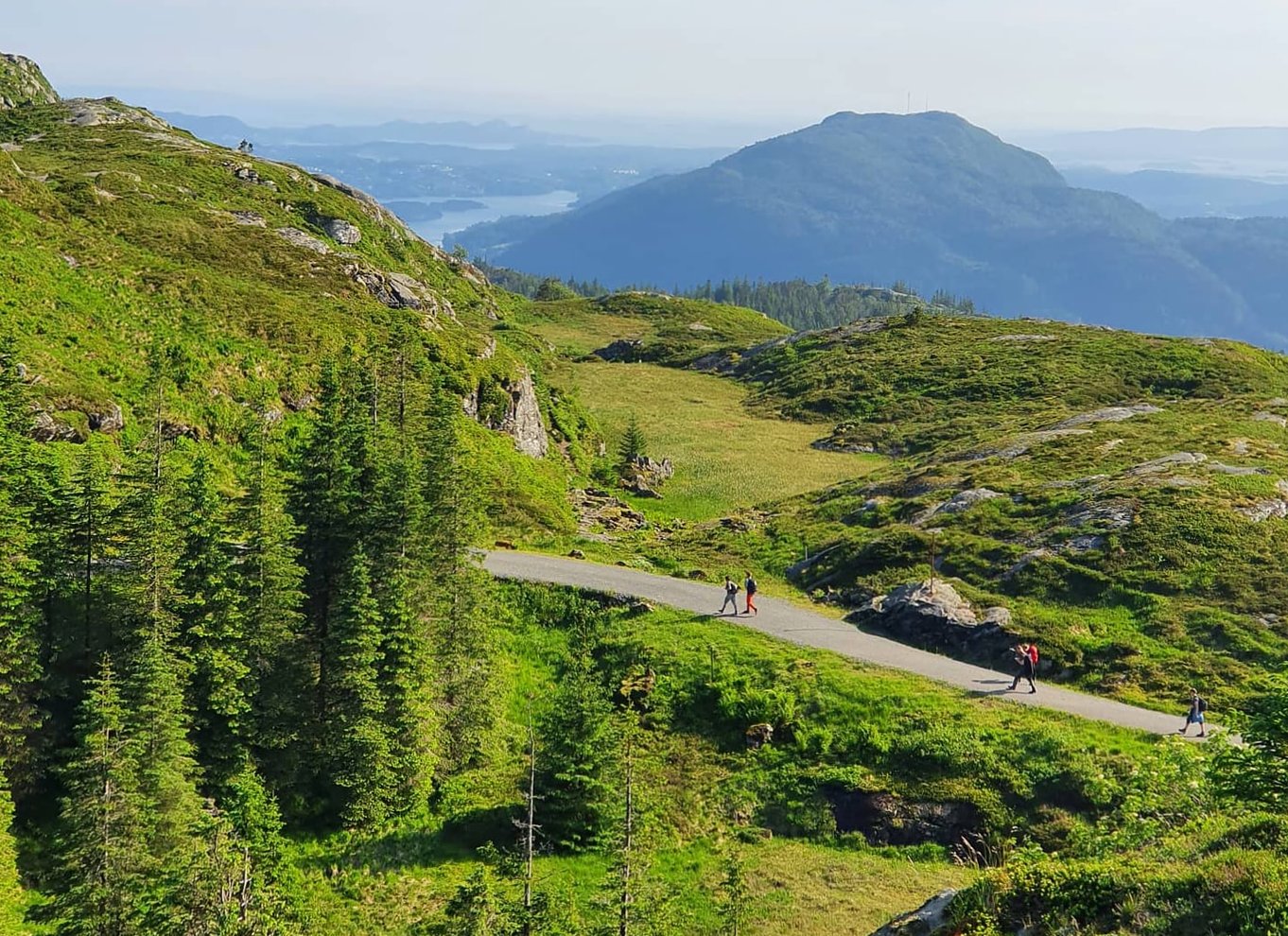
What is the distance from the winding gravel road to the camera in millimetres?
30234

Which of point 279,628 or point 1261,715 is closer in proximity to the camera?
point 1261,715

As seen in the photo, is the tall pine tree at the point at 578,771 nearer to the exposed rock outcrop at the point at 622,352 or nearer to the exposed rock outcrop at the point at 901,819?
the exposed rock outcrop at the point at 901,819

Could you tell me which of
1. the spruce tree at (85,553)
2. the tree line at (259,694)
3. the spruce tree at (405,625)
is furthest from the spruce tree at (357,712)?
the spruce tree at (85,553)

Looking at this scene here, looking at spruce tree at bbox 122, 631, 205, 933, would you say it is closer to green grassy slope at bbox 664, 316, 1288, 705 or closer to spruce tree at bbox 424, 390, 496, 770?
Answer: spruce tree at bbox 424, 390, 496, 770

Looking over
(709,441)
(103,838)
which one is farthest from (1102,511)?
(709,441)

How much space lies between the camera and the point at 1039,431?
211 feet

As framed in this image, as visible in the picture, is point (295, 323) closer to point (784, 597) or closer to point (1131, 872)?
point (784, 597)

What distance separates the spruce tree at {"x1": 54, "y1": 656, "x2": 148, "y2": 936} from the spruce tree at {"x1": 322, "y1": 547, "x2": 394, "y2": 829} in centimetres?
681

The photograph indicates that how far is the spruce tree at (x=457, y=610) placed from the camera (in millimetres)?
30547

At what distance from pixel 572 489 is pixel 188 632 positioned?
36.3 meters

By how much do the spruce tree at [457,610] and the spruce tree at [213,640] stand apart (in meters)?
6.70

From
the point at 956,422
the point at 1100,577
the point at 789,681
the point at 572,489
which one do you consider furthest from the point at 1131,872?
the point at 956,422

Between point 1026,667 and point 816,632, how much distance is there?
Result: 28.4 feet

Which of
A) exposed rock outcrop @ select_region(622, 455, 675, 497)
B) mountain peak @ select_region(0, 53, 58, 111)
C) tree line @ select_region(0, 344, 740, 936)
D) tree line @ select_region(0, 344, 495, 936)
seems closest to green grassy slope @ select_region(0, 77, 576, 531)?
exposed rock outcrop @ select_region(622, 455, 675, 497)
